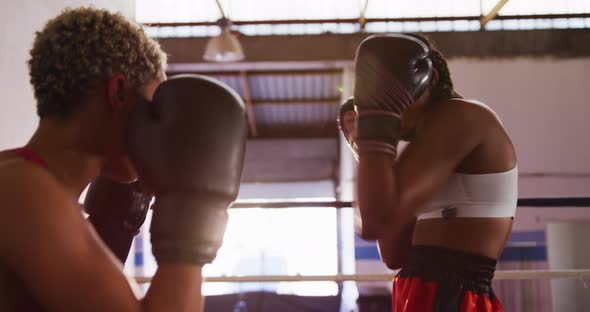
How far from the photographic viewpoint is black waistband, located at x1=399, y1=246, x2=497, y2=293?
3.93 feet

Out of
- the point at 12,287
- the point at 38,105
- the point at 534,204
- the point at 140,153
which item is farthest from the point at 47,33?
the point at 534,204

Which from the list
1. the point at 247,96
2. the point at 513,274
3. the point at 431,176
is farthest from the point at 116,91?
the point at 247,96

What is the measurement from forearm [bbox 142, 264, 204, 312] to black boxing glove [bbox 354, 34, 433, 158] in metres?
0.50

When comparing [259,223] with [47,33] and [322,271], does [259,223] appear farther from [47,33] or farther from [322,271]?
[47,33]

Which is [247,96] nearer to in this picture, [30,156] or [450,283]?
[450,283]

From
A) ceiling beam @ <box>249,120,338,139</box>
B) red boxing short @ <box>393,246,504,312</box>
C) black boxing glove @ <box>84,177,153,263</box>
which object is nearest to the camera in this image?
black boxing glove @ <box>84,177,153,263</box>

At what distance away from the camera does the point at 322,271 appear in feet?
36.6

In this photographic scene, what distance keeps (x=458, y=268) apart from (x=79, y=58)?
0.85 m

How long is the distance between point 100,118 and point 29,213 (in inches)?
7.6

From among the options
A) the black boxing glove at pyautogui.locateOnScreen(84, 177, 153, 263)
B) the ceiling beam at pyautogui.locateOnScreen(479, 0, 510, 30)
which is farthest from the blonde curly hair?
the ceiling beam at pyautogui.locateOnScreen(479, 0, 510, 30)

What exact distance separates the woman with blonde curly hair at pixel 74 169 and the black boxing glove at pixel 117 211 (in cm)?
12

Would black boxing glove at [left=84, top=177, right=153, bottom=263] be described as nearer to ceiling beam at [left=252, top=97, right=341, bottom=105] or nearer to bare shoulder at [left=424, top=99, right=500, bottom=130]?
bare shoulder at [left=424, top=99, right=500, bottom=130]

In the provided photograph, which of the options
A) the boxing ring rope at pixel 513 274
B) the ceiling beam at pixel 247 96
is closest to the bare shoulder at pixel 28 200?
the boxing ring rope at pixel 513 274

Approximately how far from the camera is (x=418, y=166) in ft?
3.77
